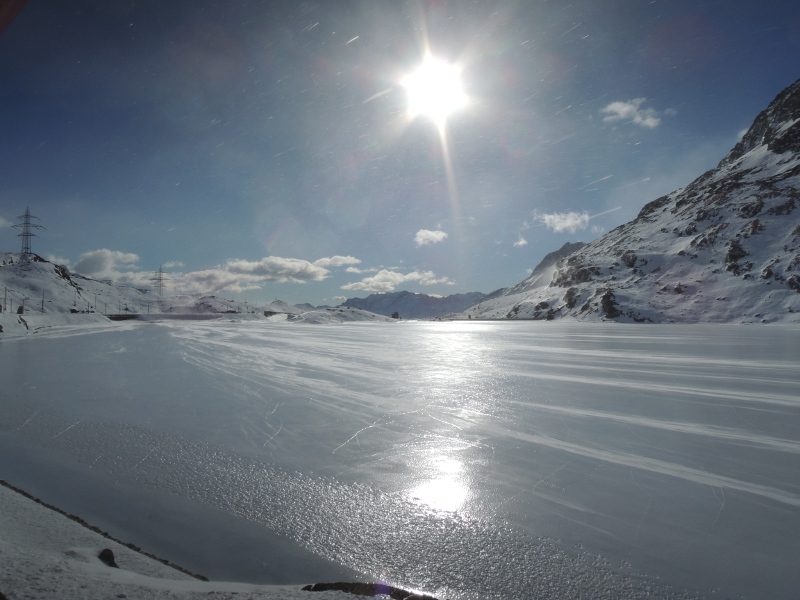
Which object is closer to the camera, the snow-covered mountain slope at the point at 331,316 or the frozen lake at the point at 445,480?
the frozen lake at the point at 445,480

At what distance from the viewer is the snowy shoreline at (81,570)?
8.33 feet

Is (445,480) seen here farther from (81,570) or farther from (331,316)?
(331,316)

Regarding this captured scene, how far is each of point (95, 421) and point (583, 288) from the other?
158106 millimetres

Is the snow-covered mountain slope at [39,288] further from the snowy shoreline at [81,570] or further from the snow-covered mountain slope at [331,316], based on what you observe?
the snowy shoreline at [81,570]

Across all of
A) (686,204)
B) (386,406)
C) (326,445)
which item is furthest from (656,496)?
(686,204)

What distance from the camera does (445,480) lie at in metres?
5.01

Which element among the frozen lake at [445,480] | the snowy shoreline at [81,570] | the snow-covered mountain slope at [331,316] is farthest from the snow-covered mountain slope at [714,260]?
the snowy shoreline at [81,570]

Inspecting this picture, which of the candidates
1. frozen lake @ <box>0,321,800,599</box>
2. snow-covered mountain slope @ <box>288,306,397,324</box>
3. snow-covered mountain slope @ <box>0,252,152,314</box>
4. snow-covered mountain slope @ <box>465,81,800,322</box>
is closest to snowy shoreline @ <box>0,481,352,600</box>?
frozen lake @ <box>0,321,800,599</box>

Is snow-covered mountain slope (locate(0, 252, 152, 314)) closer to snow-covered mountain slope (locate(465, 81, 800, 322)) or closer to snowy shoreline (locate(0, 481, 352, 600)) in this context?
snow-covered mountain slope (locate(465, 81, 800, 322))

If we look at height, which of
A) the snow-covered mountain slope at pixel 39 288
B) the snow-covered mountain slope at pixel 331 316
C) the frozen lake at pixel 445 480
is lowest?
the frozen lake at pixel 445 480

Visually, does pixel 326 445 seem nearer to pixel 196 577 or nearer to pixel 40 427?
pixel 196 577

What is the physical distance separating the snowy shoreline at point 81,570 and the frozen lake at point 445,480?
0.26 meters

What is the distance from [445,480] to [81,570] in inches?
139

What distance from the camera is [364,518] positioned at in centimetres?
410
